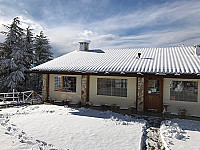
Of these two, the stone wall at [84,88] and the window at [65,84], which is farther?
the window at [65,84]

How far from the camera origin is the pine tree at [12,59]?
1772 cm

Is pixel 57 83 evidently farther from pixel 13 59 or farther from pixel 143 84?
pixel 13 59

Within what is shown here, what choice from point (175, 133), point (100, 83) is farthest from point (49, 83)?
point (175, 133)

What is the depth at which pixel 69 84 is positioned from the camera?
12.0 metres

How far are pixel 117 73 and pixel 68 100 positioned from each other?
4.66m

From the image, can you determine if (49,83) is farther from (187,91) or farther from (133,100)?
(187,91)

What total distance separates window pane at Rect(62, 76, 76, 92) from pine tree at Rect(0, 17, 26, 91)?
29.6 feet

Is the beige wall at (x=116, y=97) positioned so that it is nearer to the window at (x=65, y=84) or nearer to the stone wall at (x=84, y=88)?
the stone wall at (x=84, y=88)

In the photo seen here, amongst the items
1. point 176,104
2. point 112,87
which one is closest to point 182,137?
point 176,104

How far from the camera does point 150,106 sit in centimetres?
912

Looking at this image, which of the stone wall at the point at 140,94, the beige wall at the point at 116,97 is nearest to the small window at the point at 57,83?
the beige wall at the point at 116,97

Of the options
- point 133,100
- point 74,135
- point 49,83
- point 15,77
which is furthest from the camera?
point 15,77

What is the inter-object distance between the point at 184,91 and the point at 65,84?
905cm

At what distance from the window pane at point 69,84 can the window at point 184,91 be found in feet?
23.5
